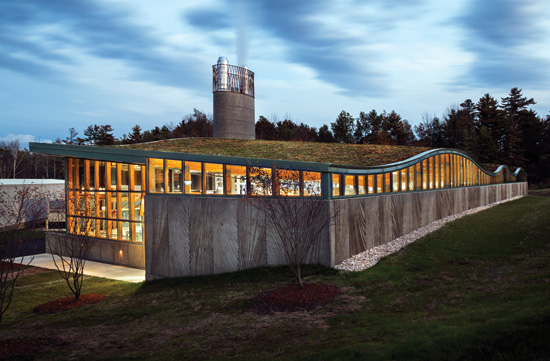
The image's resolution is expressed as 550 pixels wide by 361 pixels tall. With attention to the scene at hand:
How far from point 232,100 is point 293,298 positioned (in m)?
19.8

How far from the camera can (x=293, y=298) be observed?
9.03 m

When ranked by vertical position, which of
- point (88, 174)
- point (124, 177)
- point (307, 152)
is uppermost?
point (307, 152)

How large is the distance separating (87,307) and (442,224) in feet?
48.4

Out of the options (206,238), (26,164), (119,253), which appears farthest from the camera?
(26,164)

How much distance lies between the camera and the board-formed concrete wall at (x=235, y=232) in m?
12.1

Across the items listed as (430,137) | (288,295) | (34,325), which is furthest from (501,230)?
(430,137)

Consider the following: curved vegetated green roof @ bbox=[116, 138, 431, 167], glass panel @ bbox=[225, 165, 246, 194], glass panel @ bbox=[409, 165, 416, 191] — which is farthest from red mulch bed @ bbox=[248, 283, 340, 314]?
glass panel @ bbox=[409, 165, 416, 191]

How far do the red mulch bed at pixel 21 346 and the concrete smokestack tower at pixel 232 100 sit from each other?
2013 cm

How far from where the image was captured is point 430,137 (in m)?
57.4

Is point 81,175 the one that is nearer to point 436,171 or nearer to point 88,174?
point 88,174

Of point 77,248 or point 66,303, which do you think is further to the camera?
point 77,248

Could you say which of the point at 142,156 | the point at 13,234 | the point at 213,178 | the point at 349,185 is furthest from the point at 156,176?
the point at 349,185

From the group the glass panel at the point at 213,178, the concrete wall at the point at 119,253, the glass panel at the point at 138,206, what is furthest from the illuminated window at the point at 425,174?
the concrete wall at the point at 119,253

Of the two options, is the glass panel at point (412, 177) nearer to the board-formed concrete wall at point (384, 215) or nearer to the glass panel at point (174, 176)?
the board-formed concrete wall at point (384, 215)
